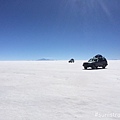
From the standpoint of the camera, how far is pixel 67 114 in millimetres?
5578

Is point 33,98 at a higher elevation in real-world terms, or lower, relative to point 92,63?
lower

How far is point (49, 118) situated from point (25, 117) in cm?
65

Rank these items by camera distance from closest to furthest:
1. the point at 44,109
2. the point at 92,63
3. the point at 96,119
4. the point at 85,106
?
the point at 96,119 → the point at 44,109 → the point at 85,106 → the point at 92,63

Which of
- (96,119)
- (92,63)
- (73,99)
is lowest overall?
(96,119)

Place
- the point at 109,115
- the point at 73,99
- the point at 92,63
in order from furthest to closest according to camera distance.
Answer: the point at 92,63, the point at 73,99, the point at 109,115

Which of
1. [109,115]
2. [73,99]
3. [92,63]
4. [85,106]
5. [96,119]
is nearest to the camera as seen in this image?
[96,119]

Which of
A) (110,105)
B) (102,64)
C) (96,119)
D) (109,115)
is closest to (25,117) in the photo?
(96,119)

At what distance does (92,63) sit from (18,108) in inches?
1035

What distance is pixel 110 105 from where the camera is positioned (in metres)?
6.57

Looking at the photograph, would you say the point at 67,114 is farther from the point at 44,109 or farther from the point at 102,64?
the point at 102,64

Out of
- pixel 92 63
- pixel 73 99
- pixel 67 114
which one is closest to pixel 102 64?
pixel 92 63

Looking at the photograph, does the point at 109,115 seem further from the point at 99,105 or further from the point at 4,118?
the point at 4,118

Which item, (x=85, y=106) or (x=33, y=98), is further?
(x=33, y=98)

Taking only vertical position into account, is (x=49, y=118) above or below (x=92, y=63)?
below
